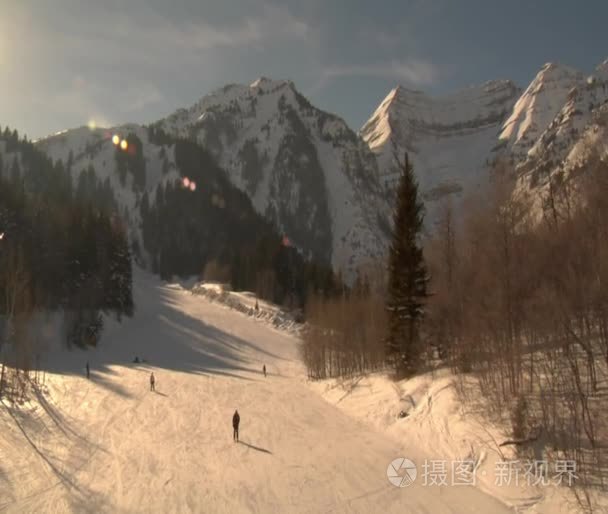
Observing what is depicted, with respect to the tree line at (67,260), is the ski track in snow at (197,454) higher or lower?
lower

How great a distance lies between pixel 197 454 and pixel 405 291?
16.9m

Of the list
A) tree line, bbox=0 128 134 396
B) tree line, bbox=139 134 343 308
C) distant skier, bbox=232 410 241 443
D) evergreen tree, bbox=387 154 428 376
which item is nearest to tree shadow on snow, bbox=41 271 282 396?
tree line, bbox=0 128 134 396

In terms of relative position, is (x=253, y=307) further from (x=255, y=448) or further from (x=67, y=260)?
(x=255, y=448)

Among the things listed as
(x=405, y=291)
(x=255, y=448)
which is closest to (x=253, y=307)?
(x=405, y=291)

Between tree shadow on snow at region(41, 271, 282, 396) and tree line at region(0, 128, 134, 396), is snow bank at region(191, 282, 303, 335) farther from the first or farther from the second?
tree line at region(0, 128, 134, 396)

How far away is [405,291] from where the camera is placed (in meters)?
30.3

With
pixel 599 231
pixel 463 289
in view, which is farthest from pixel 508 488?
pixel 463 289

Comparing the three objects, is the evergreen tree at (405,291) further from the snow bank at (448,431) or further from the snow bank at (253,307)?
the snow bank at (253,307)

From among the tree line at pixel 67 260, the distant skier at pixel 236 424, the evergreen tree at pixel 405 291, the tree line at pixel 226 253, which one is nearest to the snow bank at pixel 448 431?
the evergreen tree at pixel 405 291

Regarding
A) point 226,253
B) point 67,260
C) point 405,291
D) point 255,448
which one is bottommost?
point 255,448

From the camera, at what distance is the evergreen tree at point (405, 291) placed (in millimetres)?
29797

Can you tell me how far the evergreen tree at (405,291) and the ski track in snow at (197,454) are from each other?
5.80m

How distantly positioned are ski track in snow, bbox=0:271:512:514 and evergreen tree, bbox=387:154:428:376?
5.80 metres

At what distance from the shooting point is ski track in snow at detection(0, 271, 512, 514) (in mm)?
14695
